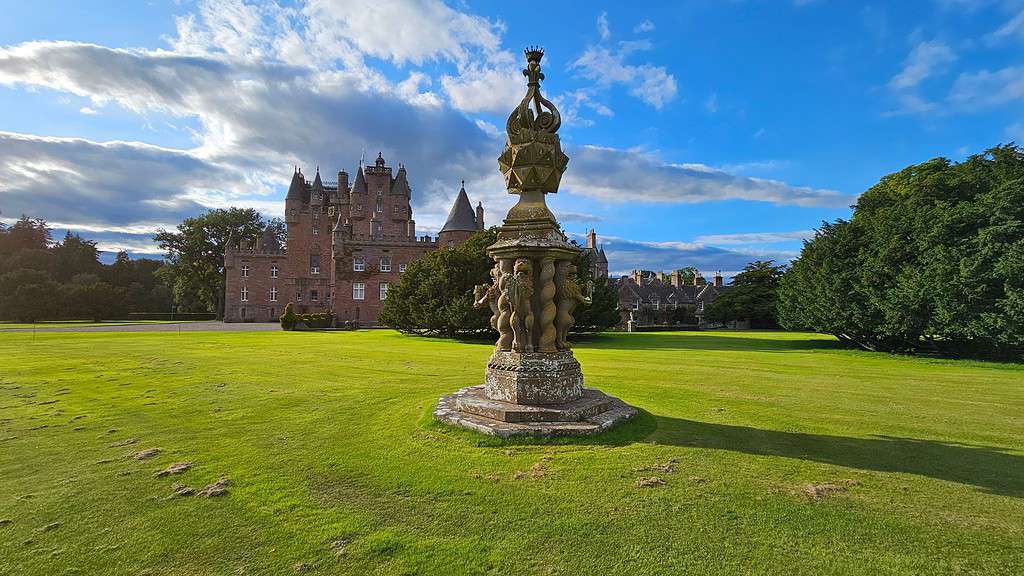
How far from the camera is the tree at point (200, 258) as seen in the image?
213 feet

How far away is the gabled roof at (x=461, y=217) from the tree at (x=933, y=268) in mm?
30760

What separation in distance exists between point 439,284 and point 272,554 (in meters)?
28.2

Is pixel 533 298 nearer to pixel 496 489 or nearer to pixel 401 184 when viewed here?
pixel 496 489

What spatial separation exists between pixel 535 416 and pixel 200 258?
243 ft

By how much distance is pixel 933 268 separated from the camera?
20.9m

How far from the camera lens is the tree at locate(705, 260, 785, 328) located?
51.8 meters

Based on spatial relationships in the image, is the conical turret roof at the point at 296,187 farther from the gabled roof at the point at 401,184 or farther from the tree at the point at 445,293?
the tree at the point at 445,293

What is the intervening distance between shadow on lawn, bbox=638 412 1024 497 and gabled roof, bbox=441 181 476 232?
4281 cm

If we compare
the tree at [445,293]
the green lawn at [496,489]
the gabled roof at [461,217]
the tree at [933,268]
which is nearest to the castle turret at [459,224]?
the gabled roof at [461,217]

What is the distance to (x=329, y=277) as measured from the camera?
57844 mm

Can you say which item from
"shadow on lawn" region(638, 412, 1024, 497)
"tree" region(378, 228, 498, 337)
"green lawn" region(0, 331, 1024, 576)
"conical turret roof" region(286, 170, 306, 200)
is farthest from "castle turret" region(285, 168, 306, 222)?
"shadow on lawn" region(638, 412, 1024, 497)

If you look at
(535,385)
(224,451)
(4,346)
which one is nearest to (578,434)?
(535,385)

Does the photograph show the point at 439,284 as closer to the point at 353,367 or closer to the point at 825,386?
the point at 353,367

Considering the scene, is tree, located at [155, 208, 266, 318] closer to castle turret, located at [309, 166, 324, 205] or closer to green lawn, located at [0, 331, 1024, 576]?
castle turret, located at [309, 166, 324, 205]
